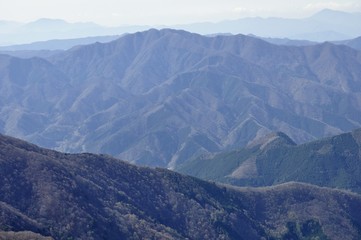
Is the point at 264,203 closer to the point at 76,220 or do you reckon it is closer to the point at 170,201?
the point at 170,201

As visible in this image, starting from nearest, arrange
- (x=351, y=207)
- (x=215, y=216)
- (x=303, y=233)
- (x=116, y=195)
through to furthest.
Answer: (x=116, y=195) → (x=215, y=216) → (x=303, y=233) → (x=351, y=207)

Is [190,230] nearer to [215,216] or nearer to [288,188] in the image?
[215,216]

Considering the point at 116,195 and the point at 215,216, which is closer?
the point at 116,195

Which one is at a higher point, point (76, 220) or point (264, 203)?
point (76, 220)

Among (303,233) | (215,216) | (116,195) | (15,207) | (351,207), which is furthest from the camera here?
(351,207)

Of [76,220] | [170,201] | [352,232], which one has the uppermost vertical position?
[76,220]

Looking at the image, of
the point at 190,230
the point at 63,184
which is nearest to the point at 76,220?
the point at 63,184
